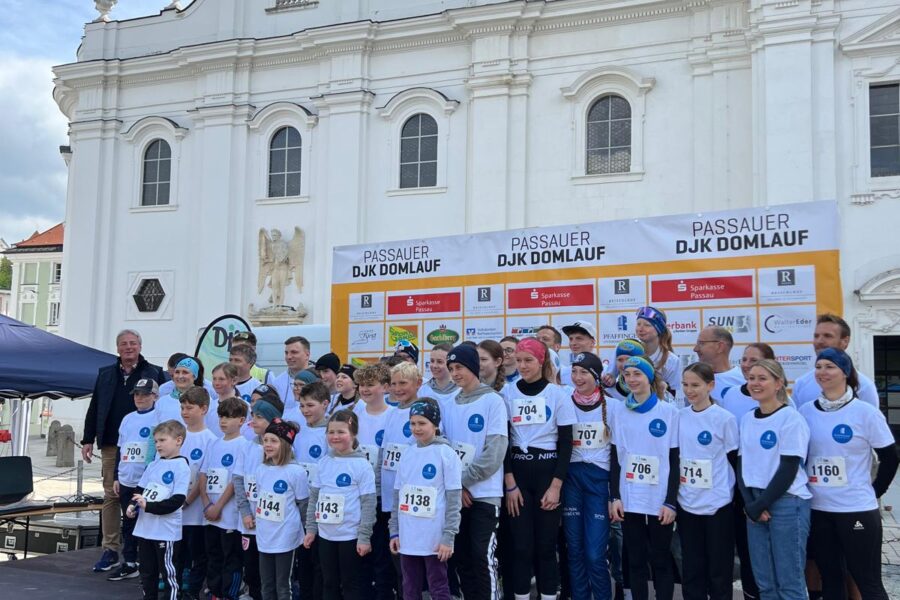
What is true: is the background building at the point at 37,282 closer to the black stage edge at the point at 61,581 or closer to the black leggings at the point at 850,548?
the black stage edge at the point at 61,581

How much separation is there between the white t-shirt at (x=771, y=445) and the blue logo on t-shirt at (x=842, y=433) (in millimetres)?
192

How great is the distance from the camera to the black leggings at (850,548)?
4996 mm

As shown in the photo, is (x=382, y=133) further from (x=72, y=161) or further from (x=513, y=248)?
(x=513, y=248)

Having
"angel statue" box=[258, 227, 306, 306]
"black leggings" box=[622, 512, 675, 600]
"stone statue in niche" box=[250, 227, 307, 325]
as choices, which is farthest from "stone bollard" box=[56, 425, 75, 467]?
"black leggings" box=[622, 512, 675, 600]

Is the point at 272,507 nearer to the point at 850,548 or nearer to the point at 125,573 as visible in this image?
the point at 125,573

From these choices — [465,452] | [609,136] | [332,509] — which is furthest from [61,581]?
[609,136]

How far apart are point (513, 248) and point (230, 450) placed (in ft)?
12.4

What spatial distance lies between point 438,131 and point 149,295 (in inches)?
376

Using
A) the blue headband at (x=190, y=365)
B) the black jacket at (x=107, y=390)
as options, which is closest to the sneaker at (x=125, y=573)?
the black jacket at (x=107, y=390)

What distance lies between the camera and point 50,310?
1946 inches

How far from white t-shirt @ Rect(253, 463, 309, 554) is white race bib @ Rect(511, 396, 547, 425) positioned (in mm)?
1567

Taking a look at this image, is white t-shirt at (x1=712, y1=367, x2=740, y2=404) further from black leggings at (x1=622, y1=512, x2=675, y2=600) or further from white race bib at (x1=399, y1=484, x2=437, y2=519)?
white race bib at (x1=399, y1=484, x2=437, y2=519)

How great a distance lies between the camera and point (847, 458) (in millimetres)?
5082

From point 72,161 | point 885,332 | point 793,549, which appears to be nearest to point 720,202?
point 885,332
